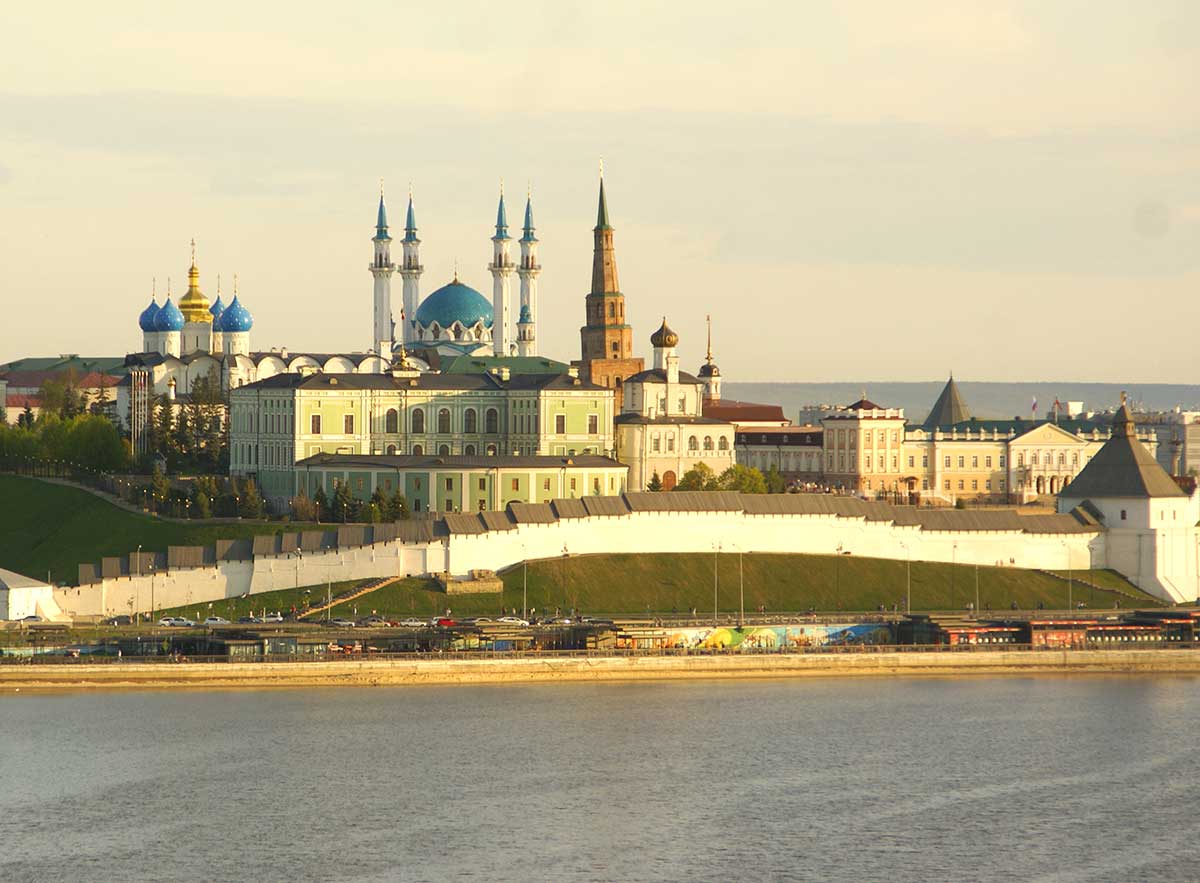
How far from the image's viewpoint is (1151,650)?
84.4 meters

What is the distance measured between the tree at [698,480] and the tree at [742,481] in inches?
19.3

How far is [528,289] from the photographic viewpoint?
144625mm

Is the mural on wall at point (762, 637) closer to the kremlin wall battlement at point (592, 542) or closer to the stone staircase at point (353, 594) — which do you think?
the kremlin wall battlement at point (592, 542)

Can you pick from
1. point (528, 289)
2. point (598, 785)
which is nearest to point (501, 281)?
point (528, 289)

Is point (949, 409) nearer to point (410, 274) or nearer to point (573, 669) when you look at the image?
point (410, 274)

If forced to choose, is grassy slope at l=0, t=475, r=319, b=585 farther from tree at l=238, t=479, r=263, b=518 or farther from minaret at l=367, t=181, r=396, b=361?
minaret at l=367, t=181, r=396, b=361

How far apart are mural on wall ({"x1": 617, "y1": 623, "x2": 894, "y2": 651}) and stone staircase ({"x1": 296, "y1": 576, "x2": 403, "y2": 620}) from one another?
36.1ft

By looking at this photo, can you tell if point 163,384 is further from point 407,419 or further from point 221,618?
point 221,618

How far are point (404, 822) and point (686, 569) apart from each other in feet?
131

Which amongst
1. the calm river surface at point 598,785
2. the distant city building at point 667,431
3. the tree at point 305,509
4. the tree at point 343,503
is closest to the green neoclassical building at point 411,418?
the distant city building at point 667,431

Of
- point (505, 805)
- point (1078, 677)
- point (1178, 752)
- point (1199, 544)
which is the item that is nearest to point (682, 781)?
point (505, 805)

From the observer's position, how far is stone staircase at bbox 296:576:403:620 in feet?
277

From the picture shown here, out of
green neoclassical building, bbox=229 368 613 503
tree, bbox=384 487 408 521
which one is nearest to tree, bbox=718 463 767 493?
green neoclassical building, bbox=229 368 613 503

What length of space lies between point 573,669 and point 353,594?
12000mm
